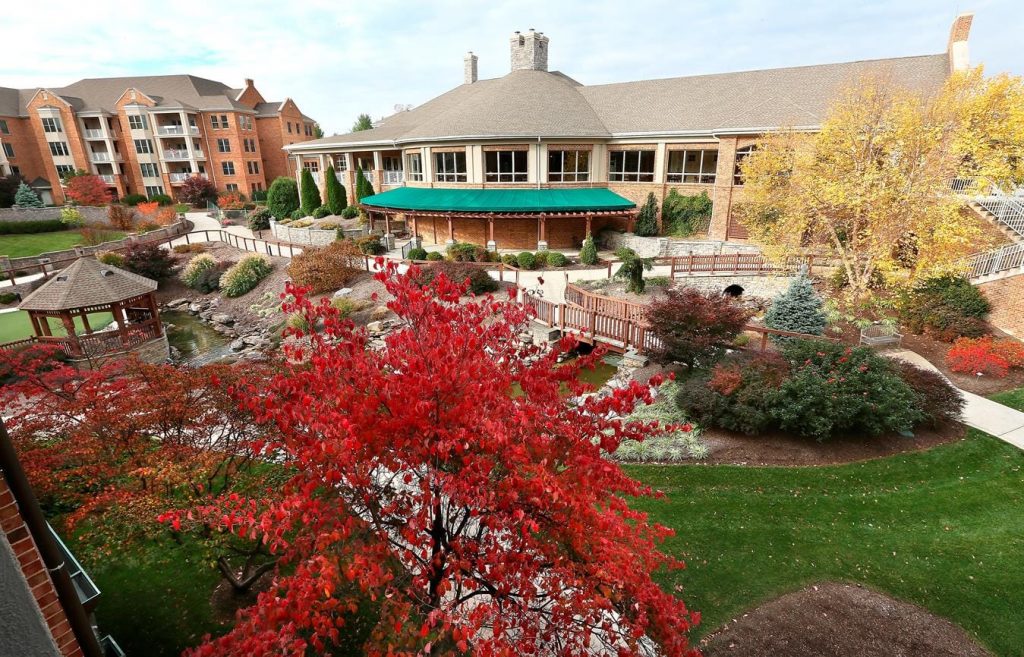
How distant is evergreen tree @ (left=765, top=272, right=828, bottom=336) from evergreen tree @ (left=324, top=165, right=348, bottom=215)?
31627 mm

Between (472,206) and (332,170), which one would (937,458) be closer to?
(472,206)

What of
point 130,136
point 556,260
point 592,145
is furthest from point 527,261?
point 130,136

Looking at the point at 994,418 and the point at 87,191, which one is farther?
the point at 87,191

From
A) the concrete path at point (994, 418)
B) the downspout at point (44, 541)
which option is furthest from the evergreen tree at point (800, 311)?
the downspout at point (44, 541)

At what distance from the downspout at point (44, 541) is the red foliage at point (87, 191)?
58.5 metres

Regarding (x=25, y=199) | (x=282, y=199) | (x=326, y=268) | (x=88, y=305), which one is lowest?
(x=326, y=268)

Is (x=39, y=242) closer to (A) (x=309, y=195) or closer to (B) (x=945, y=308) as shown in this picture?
(A) (x=309, y=195)

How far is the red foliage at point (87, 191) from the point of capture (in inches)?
1811

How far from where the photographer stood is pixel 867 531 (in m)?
8.27

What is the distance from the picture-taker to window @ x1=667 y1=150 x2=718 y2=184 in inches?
1115

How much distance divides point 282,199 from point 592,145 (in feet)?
88.6

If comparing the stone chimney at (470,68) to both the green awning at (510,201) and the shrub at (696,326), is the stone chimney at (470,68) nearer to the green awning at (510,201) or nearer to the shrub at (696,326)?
the green awning at (510,201)

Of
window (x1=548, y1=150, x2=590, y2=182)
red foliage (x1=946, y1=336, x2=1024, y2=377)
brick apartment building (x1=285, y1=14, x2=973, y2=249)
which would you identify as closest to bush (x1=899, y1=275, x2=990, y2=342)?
red foliage (x1=946, y1=336, x2=1024, y2=377)

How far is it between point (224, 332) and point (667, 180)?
25914 millimetres
